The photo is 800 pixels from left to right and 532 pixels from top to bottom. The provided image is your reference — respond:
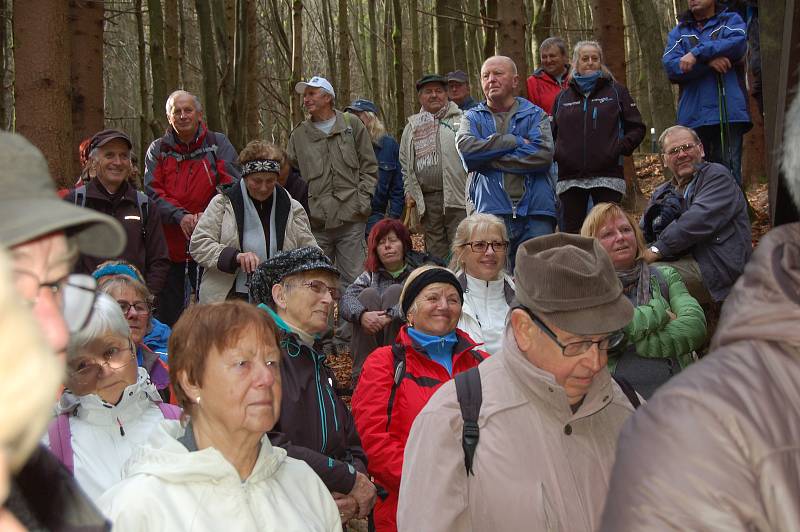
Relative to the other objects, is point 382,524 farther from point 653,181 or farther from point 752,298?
point 653,181

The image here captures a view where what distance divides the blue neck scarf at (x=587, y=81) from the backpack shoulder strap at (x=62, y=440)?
610 centimetres

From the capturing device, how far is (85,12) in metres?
10.9

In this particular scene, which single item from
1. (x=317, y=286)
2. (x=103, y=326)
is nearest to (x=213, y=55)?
(x=317, y=286)

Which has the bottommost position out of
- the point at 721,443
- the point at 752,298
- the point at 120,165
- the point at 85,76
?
the point at 721,443

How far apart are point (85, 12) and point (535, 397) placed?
30.3 feet

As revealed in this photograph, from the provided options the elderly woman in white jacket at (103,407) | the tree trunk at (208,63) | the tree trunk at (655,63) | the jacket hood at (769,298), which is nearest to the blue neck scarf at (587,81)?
the elderly woman in white jacket at (103,407)

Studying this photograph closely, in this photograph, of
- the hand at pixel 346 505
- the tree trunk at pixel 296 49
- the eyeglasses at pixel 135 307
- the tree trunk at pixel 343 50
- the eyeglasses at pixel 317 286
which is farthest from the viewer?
the tree trunk at pixel 343 50

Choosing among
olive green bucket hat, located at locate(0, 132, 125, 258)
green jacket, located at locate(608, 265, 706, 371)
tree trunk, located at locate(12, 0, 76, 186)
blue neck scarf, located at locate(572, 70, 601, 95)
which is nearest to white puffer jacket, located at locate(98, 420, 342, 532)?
olive green bucket hat, located at locate(0, 132, 125, 258)

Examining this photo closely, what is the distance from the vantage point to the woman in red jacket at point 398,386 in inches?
194

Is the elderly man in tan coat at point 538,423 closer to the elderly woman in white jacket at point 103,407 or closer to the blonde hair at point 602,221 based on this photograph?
the elderly woman in white jacket at point 103,407

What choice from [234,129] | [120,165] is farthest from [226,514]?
[234,129]

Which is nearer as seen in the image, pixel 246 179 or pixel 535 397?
pixel 535 397

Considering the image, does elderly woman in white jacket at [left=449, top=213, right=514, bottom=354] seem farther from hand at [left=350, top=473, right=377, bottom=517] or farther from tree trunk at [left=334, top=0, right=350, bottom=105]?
tree trunk at [left=334, top=0, right=350, bottom=105]

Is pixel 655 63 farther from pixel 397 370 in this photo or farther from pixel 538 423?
pixel 538 423
